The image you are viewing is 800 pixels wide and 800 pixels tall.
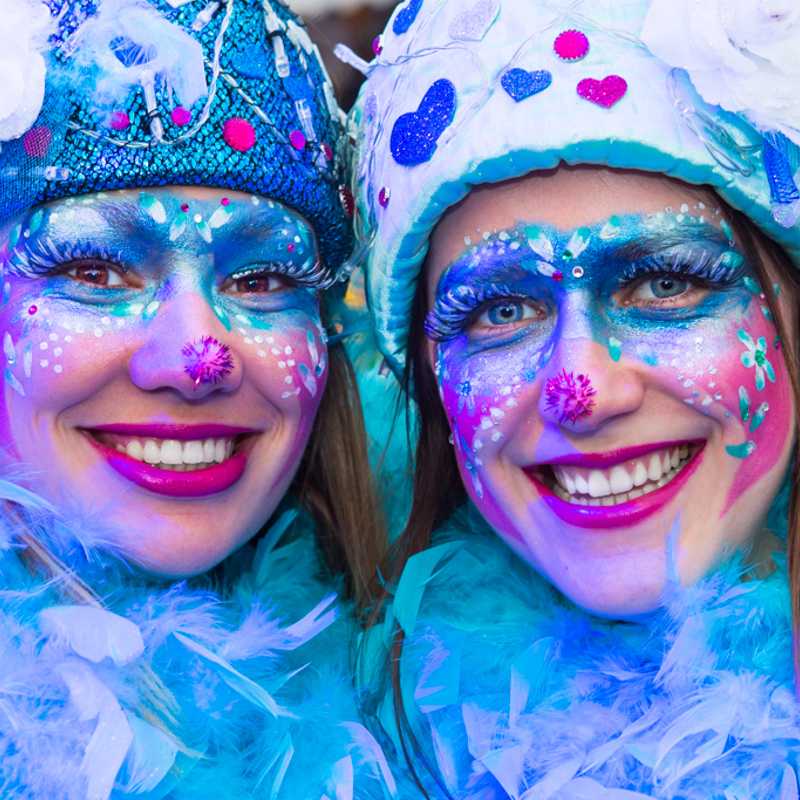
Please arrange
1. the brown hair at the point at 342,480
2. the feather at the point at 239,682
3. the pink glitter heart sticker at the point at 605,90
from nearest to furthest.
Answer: the pink glitter heart sticker at the point at 605,90
the feather at the point at 239,682
the brown hair at the point at 342,480

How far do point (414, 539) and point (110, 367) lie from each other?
0.77 metres

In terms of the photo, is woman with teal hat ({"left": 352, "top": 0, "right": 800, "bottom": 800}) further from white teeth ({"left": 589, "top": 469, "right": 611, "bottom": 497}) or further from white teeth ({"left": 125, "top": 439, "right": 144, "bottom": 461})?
white teeth ({"left": 125, "top": 439, "right": 144, "bottom": 461})

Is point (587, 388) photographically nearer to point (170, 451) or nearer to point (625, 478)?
point (625, 478)

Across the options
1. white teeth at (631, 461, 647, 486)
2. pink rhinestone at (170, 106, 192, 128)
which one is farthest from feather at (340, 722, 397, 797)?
pink rhinestone at (170, 106, 192, 128)

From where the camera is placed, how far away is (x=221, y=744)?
1.75 meters

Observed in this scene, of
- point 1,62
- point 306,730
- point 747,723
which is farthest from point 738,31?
point 306,730

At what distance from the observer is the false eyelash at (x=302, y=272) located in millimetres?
1935

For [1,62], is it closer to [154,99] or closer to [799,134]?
[154,99]

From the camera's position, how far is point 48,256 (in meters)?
1.79

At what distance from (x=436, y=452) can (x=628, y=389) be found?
0.59m

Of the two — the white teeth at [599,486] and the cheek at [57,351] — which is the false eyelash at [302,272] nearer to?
the cheek at [57,351]

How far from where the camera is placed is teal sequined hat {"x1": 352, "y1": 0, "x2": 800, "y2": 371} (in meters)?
1.58

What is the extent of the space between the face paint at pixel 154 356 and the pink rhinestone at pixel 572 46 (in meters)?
0.62

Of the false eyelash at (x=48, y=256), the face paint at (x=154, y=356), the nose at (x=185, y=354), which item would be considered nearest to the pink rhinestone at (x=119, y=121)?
the face paint at (x=154, y=356)
